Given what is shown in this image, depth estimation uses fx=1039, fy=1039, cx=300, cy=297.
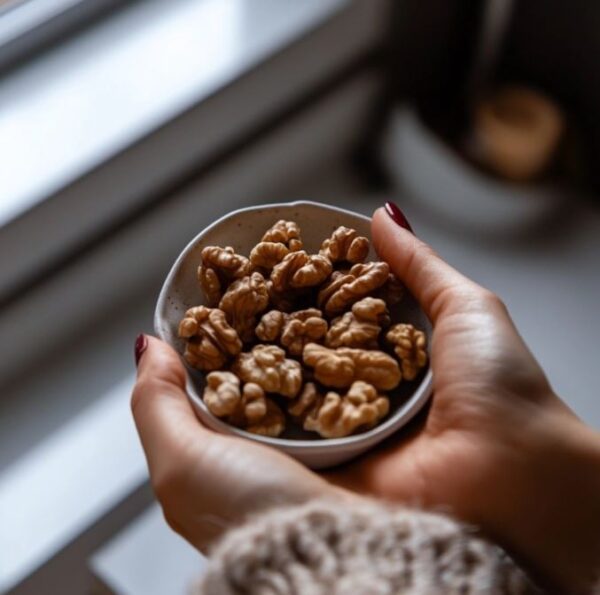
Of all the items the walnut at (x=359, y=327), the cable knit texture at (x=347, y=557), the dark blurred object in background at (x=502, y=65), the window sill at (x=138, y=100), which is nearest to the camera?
the cable knit texture at (x=347, y=557)

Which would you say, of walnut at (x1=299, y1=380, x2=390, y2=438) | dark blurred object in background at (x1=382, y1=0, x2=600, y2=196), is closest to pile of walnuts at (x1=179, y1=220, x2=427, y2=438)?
walnut at (x1=299, y1=380, x2=390, y2=438)

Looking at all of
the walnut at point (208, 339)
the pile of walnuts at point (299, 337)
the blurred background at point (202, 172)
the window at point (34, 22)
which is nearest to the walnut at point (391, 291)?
the pile of walnuts at point (299, 337)

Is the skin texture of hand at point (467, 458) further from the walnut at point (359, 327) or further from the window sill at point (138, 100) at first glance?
the window sill at point (138, 100)

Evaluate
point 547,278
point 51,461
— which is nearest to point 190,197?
point 51,461

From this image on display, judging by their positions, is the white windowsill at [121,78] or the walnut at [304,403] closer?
the walnut at [304,403]

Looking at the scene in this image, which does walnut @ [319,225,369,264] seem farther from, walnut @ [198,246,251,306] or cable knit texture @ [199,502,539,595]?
cable knit texture @ [199,502,539,595]

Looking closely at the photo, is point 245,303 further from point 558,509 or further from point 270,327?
point 558,509

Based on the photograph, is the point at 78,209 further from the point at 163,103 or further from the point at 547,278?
the point at 547,278

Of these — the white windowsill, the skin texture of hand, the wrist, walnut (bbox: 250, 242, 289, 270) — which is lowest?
the wrist
